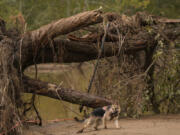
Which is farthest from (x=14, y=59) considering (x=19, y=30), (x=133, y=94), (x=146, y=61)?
(x=146, y=61)

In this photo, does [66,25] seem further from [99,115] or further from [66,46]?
[99,115]

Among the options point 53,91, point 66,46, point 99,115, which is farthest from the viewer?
point 66,46

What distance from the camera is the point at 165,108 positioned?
8109 millimetres

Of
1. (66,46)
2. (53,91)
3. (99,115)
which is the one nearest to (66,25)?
(66,46)

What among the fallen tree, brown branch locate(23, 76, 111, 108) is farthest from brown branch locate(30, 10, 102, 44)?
brown branch locate(23, 76, 111, 108)

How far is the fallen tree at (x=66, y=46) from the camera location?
5.01 meters

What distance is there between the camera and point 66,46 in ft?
19.5

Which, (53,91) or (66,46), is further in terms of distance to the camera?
(66,46)

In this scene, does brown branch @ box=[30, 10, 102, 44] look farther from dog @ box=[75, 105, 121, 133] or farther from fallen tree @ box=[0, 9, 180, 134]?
dog @ box=[75, 105, 121, 133]

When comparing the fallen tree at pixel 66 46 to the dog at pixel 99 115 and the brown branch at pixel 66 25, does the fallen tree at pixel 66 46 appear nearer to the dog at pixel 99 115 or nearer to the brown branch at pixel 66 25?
the brown branch at pixel 66 25

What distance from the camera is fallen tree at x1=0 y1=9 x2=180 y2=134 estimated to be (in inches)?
197

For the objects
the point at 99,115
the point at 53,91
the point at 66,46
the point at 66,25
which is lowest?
the point at 99,115

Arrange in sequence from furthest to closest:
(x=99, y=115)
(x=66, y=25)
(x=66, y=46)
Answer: (x=66, y=46)
(x=66, y=25)
(x=99, y=115)

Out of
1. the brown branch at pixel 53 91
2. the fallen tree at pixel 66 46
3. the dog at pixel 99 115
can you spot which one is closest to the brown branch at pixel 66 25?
the fallen tree at pixel 66 46
